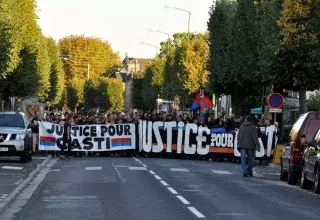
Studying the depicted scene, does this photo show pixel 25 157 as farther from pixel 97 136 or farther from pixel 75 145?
pixel 97 136

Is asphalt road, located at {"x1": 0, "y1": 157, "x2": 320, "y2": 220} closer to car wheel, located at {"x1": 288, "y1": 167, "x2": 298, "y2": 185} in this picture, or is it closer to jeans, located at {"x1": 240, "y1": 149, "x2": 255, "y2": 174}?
car wheel, located at {"x1": 288, "y1": 167, "x2": 298, "y2": 185}

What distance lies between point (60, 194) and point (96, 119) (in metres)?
24.9

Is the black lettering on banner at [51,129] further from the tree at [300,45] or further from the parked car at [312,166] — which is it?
the parked car at [312,166]

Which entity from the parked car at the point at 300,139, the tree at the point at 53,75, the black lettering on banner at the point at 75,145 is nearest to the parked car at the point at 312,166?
the parked car at the point at 300,139

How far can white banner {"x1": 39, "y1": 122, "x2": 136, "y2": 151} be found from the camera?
4384 centimetres

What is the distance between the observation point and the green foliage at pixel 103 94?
496ft

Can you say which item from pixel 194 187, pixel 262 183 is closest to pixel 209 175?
pixel 262 183

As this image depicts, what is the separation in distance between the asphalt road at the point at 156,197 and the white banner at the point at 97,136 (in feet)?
42.2

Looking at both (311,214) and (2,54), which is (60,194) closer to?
(311,214)

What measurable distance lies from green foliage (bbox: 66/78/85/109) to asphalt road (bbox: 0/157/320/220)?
128 m

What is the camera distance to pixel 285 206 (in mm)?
18875

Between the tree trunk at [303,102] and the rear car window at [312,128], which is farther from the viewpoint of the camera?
the tree trunk at [303,102]

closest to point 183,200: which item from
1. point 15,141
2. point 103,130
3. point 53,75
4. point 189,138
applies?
point 15,141

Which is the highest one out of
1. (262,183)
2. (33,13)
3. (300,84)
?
(33,13)
